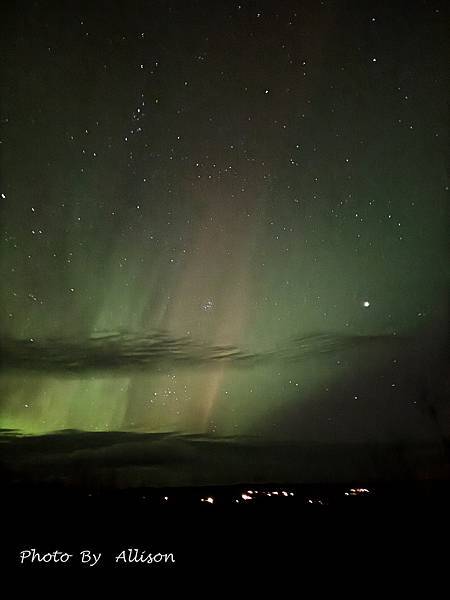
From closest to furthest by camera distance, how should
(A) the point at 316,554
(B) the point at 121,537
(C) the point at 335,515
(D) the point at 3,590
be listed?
(D) the point at 3,590 < (A) the point at 316,554 < (B) the point at 121,537 < (C) the point at 335,515

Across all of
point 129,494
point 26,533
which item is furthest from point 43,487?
point 26,533

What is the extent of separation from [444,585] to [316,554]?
11.9 feet

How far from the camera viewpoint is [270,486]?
2853 centimetres

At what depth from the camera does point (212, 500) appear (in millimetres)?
21000

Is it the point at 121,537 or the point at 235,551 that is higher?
the point at 121,537

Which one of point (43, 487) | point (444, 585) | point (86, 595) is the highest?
point (43, 487)

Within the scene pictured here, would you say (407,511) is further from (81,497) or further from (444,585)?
(81,497)

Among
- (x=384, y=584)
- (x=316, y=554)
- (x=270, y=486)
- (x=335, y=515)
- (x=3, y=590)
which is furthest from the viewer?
(x=270, y=486)

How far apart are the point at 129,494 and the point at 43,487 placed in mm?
3738

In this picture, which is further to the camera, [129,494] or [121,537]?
[129,494]

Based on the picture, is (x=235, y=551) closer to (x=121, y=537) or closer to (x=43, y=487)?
(x=121, y=537)

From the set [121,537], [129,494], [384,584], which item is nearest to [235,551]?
[121,537]

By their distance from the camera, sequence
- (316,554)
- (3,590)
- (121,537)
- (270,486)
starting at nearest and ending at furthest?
(3,590) < (316,554) < (121,537) < (270,486)

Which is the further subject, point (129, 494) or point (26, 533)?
point (129, 494)
